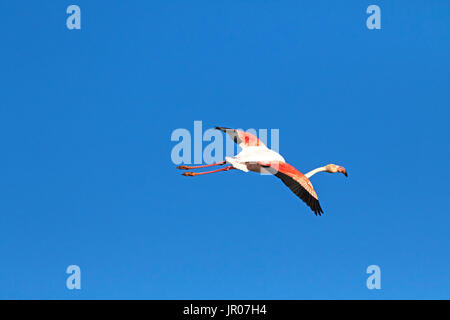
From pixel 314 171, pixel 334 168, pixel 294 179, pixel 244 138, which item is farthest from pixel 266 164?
pixel 334 168

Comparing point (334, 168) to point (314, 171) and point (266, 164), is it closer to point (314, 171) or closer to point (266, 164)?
point (314, 171)

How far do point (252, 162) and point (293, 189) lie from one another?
4.73 ft

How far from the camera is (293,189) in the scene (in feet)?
95.3

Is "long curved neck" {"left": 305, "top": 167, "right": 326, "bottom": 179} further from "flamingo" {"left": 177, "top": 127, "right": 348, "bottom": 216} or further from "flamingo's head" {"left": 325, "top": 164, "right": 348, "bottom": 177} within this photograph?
"flamingo" {"left": 177, "top": 127, "right": 348, "bottom": 216}

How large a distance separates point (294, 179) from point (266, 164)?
93cm

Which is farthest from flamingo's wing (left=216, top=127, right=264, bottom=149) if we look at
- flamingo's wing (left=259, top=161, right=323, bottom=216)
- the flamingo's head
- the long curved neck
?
the flamingo's head
